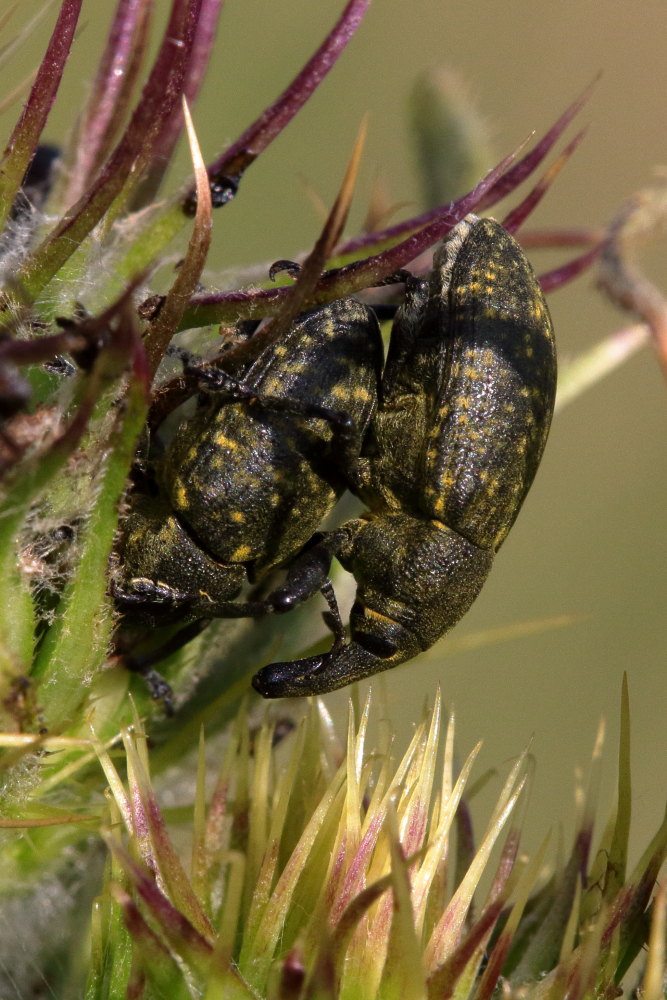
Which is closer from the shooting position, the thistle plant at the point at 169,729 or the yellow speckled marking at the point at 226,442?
the thistle plant at the point at 169,729

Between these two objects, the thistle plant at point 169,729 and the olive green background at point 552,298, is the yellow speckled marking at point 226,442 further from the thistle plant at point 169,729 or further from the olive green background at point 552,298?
the olive green background at point 552,298

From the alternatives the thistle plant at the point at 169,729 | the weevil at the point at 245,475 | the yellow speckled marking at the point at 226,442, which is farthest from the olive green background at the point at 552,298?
the yellow speckled marking at the point at 226,442

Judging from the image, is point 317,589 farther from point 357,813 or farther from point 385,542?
point 357,813

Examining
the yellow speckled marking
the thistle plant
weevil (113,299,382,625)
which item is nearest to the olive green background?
the thistle plant

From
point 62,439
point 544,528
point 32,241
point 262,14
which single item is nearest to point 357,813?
point 62,439

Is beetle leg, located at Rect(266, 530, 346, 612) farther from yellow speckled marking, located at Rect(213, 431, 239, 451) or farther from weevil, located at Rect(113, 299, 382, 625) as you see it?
yellow speckled marking, located at Rect(213, 431, 239, 451)

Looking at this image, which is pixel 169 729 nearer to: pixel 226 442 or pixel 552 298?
pixel 226 442

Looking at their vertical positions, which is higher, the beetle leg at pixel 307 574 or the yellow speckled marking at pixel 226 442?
the yellow speckled marking at pixel 226 442
